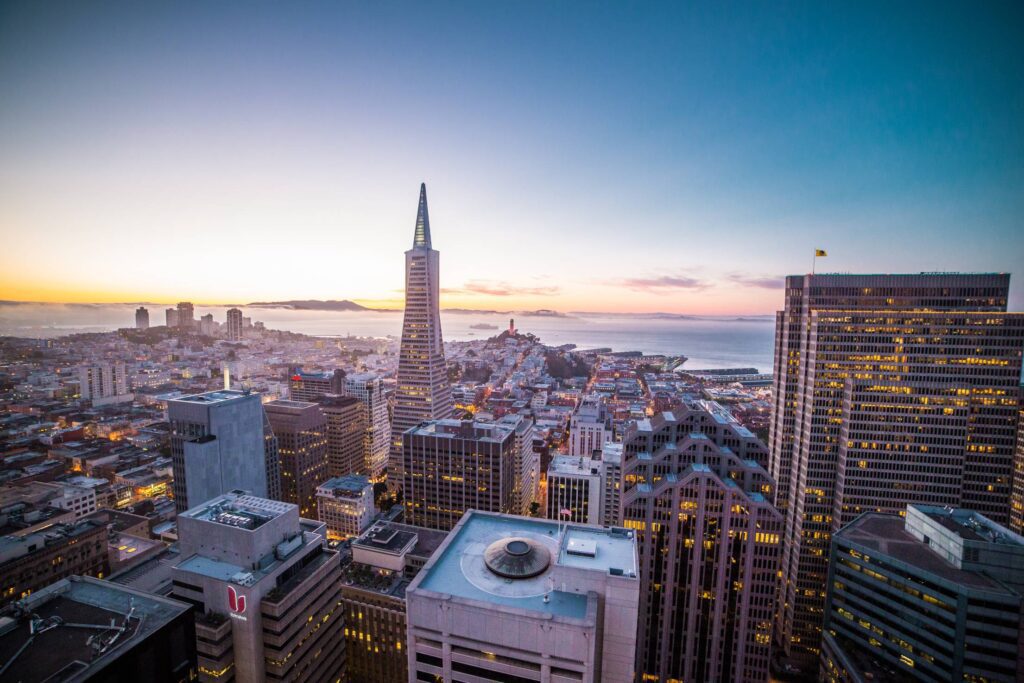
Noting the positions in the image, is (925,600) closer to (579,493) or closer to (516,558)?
(516,558)

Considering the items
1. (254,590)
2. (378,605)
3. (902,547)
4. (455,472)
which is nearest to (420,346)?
(455,472)

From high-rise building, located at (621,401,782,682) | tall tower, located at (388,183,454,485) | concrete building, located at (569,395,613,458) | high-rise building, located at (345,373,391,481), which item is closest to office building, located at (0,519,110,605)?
tall tower, located at (388,183,454,485)

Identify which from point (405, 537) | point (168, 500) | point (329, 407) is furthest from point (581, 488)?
point (168, 500)

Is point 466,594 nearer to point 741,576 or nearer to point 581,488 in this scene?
point 741,576

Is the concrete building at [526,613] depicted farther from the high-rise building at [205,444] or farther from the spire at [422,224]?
the spire at [422,224]

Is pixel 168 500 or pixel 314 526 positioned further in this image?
pixel 168 500

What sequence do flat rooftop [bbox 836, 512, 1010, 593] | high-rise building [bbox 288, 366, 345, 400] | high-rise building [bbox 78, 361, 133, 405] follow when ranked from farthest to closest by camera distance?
high-rise building [bbox 288, 366, 345, 400] < high-rise building [bbox 78, 361, 133, 405] < flat rooftop [bbox 836, 512, 1010, 593]

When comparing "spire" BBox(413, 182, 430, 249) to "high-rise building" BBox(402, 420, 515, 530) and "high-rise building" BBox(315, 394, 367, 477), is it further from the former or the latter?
"high-rise building" BBox(402, 420, 515, 530)
